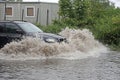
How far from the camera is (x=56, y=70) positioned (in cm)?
1569

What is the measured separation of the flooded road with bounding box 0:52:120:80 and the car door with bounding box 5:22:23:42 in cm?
231

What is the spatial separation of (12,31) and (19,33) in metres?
0.51

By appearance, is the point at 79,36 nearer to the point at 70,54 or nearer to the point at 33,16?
the point at 70,54

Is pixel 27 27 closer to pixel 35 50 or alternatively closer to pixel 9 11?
pixel 35 50

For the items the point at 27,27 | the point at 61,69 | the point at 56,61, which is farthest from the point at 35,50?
the point at 61,69

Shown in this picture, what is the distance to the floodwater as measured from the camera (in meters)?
14.4

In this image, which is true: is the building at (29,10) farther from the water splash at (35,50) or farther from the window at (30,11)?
the water splash at (35,50)

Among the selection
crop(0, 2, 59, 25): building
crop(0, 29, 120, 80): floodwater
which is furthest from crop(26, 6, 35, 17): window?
crop(0, 29, 120, 80): floodwater

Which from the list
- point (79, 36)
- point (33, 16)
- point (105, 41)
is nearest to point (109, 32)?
point (105, 41)

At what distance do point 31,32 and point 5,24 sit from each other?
160 cm

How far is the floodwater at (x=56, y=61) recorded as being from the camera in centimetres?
1435

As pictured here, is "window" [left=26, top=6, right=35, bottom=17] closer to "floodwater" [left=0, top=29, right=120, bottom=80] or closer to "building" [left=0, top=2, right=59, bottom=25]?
"building" [left=0, top=2, right=59, bottom=25]

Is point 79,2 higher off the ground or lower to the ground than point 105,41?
higher

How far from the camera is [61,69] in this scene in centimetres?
1599
